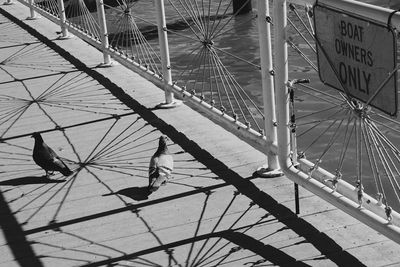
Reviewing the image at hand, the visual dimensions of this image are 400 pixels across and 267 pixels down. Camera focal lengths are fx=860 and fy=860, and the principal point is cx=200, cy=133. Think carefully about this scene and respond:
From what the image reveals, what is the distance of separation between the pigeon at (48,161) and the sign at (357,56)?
2114 millimetres

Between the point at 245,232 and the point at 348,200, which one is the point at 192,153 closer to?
the point at 245,232

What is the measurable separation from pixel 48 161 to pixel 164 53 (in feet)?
5.51

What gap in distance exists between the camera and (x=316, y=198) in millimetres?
4969

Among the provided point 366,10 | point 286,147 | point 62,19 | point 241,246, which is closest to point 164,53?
point 286,147

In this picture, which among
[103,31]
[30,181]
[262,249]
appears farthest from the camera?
[103,31]

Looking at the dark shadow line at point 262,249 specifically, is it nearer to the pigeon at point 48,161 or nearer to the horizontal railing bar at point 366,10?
the horizontal railing bar at point 366,10

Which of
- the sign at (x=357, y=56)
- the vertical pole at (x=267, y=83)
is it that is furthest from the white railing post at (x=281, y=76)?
the sign at (x=357, y=56)

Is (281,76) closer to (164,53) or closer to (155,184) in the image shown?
(155,184)

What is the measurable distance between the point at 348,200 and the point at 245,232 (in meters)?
0.60

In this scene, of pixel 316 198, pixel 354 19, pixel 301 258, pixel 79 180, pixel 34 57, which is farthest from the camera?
pixel 34 57

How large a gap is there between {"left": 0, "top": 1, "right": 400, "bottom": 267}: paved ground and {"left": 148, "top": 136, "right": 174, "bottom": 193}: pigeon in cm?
6

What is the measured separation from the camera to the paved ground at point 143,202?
441 centimetres

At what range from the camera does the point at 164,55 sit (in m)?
6.98

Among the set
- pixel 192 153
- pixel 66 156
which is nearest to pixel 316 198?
pixel 192 153
